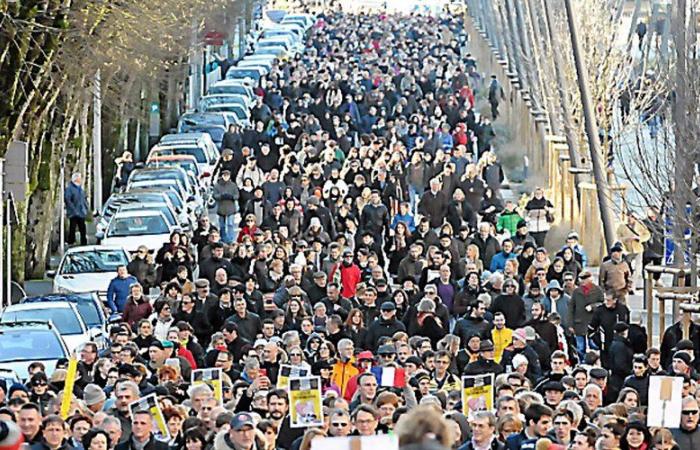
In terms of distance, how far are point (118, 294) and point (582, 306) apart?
6194mm

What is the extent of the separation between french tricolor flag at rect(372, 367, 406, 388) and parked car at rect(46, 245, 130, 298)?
11951mm

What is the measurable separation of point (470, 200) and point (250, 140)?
11.9m

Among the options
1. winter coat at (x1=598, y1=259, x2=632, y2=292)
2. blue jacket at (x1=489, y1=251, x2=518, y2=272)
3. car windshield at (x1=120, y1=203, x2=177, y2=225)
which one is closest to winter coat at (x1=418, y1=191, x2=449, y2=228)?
car windshield at (x1=120, y1=203, x2=177, y2=225)

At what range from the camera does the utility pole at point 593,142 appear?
3203 cm

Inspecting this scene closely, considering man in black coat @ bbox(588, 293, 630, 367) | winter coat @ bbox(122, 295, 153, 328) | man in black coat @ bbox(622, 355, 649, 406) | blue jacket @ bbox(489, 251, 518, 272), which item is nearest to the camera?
man in black coat @ bbox(622, 355, 649, 406)

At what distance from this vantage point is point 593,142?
→ 1315 inches

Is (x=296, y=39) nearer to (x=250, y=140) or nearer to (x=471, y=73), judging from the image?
(x=471, y=73)

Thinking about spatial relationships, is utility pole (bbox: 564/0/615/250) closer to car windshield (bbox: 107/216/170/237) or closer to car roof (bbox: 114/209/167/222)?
car windshield (bbox: 107/216/170/237)

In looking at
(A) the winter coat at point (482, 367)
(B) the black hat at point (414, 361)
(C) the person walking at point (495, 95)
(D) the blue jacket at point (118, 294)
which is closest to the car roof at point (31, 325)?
(D) the blue jacket at point (118, 294)

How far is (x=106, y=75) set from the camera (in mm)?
40875

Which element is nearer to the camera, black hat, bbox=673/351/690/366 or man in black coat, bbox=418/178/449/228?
black hat, bbox=673/351/690/366

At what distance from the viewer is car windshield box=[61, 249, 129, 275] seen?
33281mm

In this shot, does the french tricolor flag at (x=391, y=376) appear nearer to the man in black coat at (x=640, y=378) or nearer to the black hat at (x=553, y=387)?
the black hat at (x=553, y=387)

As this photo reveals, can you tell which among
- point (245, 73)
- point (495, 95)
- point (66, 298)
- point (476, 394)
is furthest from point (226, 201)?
point (245, 73)
